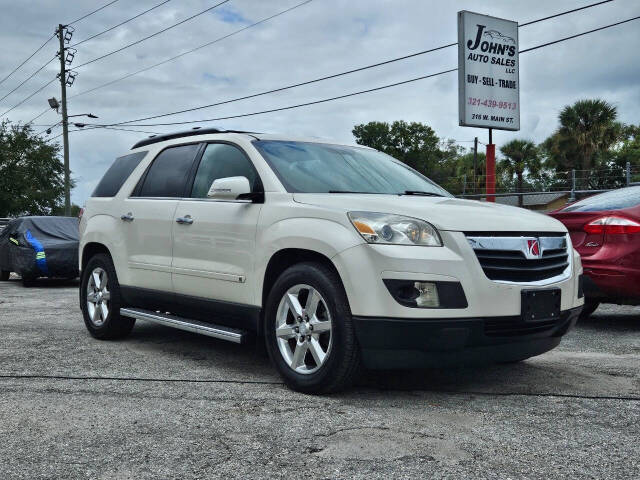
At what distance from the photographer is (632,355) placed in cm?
588

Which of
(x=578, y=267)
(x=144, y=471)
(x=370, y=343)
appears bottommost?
(x=144, y=471)

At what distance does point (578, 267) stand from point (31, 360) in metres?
4.12

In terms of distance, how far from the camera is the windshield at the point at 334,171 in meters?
5.11

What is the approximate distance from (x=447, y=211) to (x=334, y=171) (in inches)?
43.7

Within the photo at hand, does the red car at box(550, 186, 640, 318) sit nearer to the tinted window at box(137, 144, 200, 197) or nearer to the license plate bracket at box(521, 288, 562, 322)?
the license plate bracket at box(521, 288, 562, 322)

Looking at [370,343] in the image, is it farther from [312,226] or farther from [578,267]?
[578,267]

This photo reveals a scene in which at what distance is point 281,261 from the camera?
16.0 ft

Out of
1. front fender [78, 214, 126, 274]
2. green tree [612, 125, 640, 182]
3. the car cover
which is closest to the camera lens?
front fender [78, 214, 126, 274]

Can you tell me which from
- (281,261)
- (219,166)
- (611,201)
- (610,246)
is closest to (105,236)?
(219,166)

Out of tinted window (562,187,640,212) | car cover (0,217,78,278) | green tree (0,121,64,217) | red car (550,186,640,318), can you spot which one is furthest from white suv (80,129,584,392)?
green tree (0,121,64,217)

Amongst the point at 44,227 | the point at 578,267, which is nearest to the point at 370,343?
the point at 578,267

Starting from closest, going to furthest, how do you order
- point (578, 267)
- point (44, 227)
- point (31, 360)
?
1. point (578, 267)
2. point (31, 360)
3. point (44, 227)

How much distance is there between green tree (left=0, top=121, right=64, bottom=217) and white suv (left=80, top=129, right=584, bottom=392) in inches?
2036

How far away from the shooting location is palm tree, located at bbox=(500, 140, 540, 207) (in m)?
48.8
